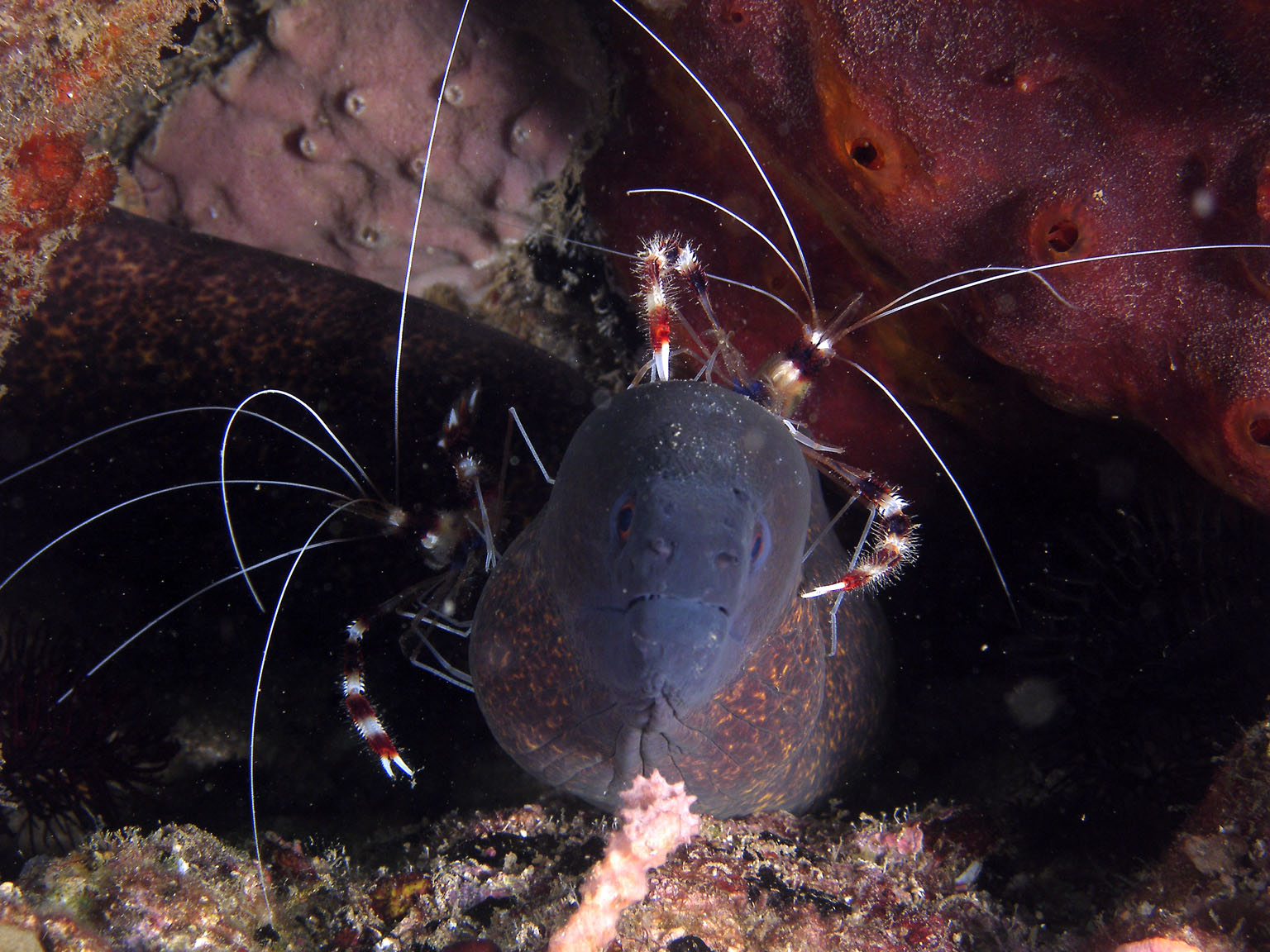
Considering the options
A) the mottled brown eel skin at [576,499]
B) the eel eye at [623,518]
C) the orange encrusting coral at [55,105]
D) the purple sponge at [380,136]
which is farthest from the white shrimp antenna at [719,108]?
the orange encrusting coral at [55,105]

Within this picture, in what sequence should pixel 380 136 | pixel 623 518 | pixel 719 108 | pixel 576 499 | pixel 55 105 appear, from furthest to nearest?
pixel 380 136
pixel 719 108
pixel 55 105
pixel 576 499
pixel 623 518

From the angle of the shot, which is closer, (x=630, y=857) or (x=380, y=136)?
(x=630, y=857)

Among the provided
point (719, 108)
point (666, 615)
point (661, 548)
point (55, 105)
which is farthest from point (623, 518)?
point (55, 105)

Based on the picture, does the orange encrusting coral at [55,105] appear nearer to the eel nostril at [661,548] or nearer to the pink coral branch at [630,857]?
the eel nostril at [661,548]

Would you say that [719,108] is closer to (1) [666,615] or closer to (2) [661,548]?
(2) [661,548]

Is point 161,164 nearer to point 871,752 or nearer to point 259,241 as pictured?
point 259,241

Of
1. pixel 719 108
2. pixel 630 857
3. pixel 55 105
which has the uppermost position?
pixel 55 105

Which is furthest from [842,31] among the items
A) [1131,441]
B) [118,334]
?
[118,334]
